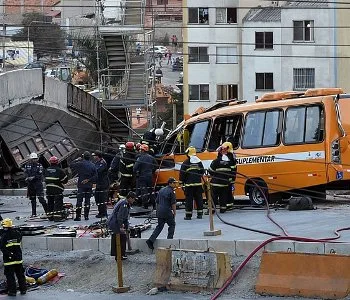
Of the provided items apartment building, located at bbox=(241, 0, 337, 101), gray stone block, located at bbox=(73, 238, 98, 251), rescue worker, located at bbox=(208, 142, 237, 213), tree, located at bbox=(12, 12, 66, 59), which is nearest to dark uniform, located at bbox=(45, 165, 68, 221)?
gray stone block, located at bbox=(73, 238, 98, 251)

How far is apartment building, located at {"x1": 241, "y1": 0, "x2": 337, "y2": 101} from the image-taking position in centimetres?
5341

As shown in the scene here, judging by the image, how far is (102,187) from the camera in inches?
876

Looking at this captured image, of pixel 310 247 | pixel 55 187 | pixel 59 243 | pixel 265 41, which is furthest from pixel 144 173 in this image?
pixel 265 41

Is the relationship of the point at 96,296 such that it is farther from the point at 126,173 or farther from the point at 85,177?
the point at 126,173

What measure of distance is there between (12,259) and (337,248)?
5.72m

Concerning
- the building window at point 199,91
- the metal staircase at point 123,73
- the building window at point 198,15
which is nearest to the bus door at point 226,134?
the metal staircase at point 123,73

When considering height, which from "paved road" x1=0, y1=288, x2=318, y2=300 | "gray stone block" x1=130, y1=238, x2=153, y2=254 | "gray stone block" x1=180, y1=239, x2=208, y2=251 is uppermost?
"gray stone block" x1=180, y1=239, x2=208, y2=251

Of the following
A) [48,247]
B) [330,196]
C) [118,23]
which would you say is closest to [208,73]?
[118,23]

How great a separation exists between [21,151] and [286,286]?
69.5 ft

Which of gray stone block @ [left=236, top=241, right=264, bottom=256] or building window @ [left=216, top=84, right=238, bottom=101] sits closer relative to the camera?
gray stone block @ [left=236, top=241, right=264, bottom=256]

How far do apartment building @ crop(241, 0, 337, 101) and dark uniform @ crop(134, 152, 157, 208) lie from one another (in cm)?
3124

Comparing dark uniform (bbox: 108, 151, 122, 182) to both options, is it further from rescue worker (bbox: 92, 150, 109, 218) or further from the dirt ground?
the dirt ground

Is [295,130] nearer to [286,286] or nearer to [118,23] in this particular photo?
[286,286]

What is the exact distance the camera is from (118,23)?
4081cm
